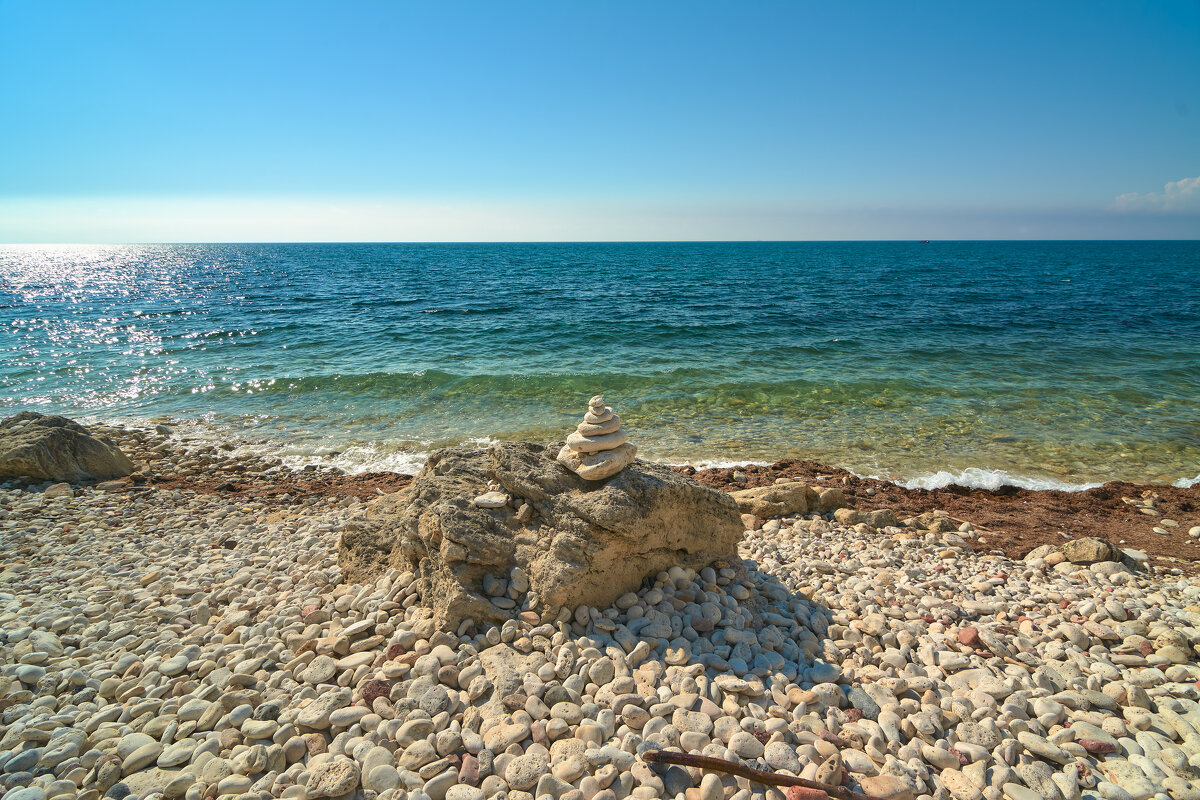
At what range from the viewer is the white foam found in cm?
875

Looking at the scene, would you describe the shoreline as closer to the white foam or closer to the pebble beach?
the white foam

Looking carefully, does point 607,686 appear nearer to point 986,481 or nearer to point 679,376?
point 986,481

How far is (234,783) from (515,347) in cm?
1756

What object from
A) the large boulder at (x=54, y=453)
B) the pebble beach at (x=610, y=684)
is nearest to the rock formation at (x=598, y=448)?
the pebble beach at (x=610, y=684)

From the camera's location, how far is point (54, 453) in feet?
27.7

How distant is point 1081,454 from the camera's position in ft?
32.5

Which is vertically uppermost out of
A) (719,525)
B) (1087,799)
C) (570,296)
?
(570,296)

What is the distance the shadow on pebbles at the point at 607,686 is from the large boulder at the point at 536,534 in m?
0.21

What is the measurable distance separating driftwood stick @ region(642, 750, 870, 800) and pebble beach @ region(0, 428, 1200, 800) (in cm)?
6

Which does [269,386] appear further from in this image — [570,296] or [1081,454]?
[570,296]

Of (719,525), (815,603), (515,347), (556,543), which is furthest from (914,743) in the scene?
(515,347)

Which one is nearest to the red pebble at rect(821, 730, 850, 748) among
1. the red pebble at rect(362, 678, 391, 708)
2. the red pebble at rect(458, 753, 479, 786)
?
the red pebble at rect(458, 753, 479, 786)

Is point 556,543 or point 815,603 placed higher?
point 556,543

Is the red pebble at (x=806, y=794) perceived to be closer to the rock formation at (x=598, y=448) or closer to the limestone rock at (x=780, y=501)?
the rock formation at (x=598, y=448)
